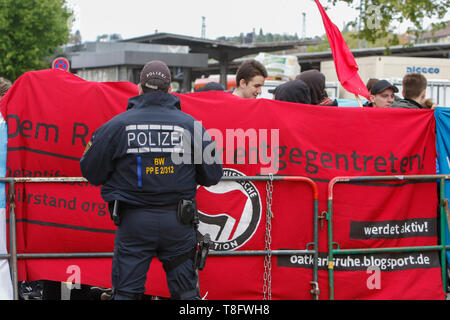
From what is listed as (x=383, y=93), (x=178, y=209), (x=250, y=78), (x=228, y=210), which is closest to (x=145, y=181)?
(x=178, y=209)

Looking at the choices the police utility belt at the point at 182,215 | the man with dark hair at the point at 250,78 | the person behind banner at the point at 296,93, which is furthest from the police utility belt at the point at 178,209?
the person behind banner at the point at 296,93

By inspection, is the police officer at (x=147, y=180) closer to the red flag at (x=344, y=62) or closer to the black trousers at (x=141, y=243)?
the black trousers at (x=141, y=243)

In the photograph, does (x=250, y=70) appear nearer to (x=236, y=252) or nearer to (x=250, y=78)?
(x=250, y=78)

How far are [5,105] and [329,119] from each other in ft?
10.3

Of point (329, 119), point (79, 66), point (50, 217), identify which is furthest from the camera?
point (79, 66)

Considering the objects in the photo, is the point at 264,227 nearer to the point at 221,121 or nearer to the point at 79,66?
the point at 221,121

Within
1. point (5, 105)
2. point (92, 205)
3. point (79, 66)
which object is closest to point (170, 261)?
point (92, 205)

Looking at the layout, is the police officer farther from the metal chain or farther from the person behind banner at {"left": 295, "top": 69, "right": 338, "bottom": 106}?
the person behind banner at {"left": 295, "top": 69, "right": 338, "bottom": 106}

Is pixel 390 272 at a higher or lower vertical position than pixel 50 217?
lower

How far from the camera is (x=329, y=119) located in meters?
6.08

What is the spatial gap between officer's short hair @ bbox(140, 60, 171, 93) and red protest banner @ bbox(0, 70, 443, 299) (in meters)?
1.27

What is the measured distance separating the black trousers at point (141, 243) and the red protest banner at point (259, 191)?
4.13 feet

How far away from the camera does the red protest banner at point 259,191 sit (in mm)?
5695

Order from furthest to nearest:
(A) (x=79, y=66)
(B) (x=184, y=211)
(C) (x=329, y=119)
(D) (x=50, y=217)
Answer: (A) (x=79, y=66) → (C) (x=329, y=119) → (D) (x=50, y=217) → (B) (x=184, y=211)
